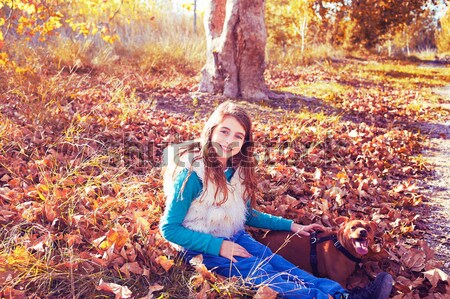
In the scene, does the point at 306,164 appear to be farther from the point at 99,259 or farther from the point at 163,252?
the point at 99,259

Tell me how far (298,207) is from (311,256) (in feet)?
2.85

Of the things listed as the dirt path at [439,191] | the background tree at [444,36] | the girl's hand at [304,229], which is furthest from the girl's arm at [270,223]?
the background tree at [444,36]

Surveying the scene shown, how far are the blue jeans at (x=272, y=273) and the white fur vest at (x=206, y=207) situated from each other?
0.41 feet

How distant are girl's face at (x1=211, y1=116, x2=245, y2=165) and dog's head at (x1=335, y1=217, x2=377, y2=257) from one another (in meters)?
0.91

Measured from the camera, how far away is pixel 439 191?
395cm

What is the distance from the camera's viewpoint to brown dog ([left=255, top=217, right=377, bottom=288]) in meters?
2.49

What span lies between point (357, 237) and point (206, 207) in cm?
99

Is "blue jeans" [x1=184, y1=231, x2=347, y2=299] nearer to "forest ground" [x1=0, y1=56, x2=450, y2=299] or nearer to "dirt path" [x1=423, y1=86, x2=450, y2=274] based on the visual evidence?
Result: "forest ground" [x1=0, y1=56, x2=450, y2=299]

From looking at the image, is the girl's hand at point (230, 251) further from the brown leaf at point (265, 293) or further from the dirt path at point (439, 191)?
the dirt path at point (439, 191)

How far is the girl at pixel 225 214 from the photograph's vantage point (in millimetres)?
2293

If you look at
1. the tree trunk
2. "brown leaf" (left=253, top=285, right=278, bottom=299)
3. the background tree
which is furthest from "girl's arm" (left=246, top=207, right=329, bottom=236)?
the background tree

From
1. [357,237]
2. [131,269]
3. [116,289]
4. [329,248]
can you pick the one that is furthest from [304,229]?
[116,289]

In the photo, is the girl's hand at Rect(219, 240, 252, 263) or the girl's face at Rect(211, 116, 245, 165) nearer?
the girl's hand at Rect(219, 240, 252, 263)

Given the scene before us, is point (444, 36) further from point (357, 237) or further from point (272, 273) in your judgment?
point (272, 273)
